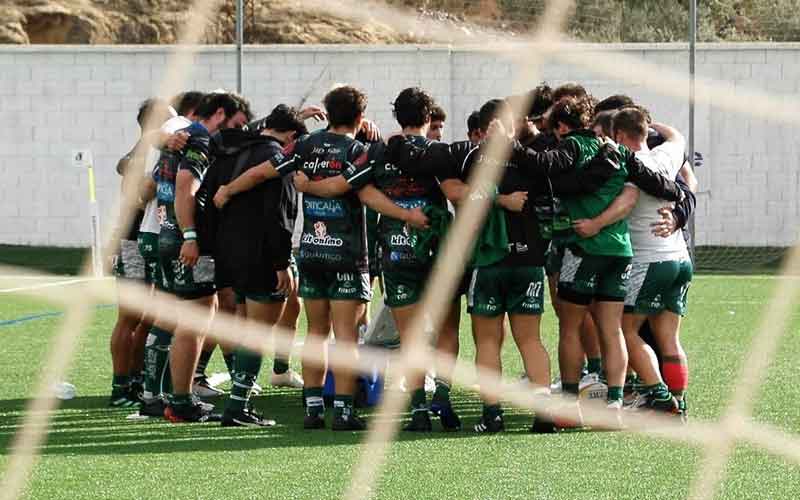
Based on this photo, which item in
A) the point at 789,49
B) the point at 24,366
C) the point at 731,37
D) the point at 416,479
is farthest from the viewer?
the point at 731,37

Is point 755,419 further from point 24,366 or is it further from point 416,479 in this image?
point 24,366

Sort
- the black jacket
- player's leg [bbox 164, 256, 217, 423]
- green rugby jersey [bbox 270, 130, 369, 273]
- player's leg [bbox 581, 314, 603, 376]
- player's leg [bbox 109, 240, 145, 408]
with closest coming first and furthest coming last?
green rugby jersey [bbox 270, 130, 369, 273] < the black jacket < player's leg [bbox 164, 256, 217, 423] < player's leg [bbox 109, 240, 145, 408] < player's leg [bbox 581, 314, 603, 376]

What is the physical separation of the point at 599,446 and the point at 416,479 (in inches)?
39.0

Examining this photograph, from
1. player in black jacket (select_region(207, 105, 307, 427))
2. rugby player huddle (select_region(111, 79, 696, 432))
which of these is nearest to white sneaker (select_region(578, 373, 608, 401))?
rugby player huddle (select_region(111, 79, 696, 432))

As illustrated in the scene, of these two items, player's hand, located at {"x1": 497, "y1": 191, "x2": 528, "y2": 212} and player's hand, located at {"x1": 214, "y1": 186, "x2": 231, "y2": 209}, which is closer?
player's hand, located at {"x1": 497, "y1": 191, "x2": 528, "y2": 212}

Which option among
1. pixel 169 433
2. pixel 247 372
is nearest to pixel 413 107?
pixel 247 372

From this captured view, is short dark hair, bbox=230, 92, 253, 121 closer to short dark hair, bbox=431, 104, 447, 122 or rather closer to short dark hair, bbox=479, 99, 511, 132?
short dark hair, bbox=431, 104, 447, 122

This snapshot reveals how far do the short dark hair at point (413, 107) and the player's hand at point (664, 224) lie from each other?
1134 millimetres

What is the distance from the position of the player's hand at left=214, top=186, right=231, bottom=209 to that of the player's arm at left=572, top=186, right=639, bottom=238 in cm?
152

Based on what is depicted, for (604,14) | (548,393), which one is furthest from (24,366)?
(604,14)

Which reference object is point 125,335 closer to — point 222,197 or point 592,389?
point 222,197

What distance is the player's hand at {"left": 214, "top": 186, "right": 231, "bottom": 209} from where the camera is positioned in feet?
21.2

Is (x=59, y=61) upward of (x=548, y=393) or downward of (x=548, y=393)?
upward

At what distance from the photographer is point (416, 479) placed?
5.27m
